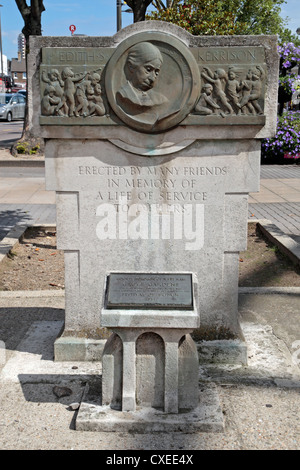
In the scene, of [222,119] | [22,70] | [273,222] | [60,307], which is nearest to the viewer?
[222,119]

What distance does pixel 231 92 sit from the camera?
419cm

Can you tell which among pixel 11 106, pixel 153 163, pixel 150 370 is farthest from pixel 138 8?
pixel 11 106

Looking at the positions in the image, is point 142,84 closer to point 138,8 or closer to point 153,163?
point 153,163

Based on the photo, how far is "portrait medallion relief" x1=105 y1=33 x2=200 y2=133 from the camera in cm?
411

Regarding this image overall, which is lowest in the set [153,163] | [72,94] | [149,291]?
[149,291]

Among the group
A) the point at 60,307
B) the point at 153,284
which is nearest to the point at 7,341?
the point at 60,307

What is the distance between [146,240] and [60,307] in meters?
1.73

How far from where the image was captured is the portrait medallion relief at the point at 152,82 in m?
4.11

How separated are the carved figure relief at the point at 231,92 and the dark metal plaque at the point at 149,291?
1.33 metres

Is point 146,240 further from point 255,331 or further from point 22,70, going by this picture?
point 22,70

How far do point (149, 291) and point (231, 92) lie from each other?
167cm

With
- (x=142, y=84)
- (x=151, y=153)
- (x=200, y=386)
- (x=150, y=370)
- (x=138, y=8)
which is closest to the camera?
(x=150, y=370)

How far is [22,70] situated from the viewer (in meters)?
108
